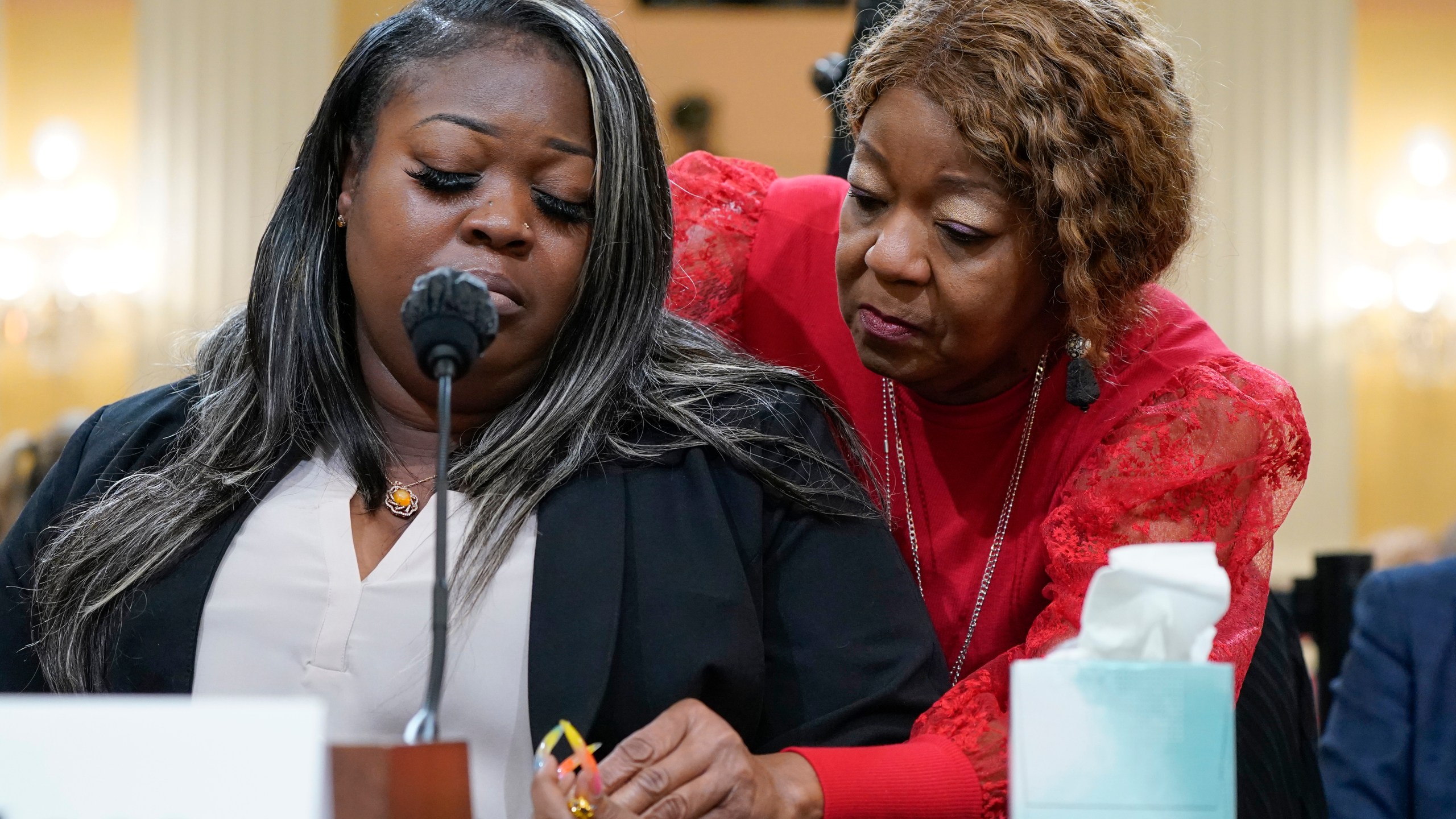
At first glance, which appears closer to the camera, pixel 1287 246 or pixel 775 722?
pixel 775 722

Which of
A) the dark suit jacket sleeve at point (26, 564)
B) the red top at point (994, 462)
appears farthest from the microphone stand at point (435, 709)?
the dark suit jacket sleeve at point (26, 564)

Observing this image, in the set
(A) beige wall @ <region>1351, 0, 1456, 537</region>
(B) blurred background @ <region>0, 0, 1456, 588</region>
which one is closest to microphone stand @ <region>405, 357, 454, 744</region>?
(B) blurred background @ <region>0, 0, 1456, 588</region>

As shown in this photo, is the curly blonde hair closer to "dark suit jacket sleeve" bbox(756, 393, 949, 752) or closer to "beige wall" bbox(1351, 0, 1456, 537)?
"dark suit jacket sleeve" bbox(756, 393, 949, 752)

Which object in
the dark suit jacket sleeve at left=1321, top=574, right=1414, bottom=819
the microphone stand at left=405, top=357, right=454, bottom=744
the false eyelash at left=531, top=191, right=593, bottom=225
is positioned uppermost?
the false eyelash at left=531, top=191, right=593, bottom=225

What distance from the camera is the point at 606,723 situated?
1.31 meters

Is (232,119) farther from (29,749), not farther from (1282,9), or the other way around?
(29,749)

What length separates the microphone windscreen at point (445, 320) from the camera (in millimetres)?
978

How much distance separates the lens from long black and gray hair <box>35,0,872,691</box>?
1.39 metres

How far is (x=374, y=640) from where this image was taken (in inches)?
51.8

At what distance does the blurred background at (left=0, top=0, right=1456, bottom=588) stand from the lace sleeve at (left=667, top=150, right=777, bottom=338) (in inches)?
154

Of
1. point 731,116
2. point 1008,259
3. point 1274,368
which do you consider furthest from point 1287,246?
point 1008,259

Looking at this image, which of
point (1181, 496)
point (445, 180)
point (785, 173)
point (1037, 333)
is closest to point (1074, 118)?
point (1037, 333)

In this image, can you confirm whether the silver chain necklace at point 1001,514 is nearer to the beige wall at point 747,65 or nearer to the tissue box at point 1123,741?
the tissue box at point 1123,741

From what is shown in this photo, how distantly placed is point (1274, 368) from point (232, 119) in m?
4.18
